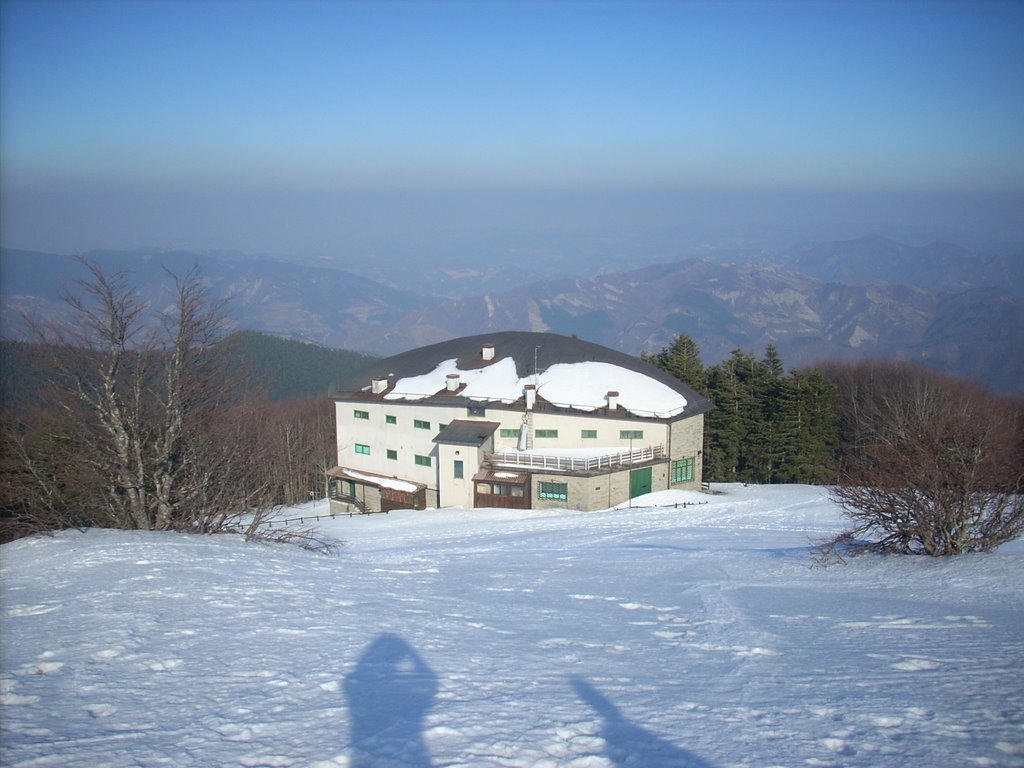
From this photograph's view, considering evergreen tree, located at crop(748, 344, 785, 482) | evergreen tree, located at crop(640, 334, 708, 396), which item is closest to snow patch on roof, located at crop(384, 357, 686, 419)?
evergreen tree, located at crop(748, 344, 785, 482)

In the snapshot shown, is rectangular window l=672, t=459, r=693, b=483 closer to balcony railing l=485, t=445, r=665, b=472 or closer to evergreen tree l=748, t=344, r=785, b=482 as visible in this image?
balcony railing l=485, t=445, r=665, b=472

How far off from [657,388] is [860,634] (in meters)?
26.3

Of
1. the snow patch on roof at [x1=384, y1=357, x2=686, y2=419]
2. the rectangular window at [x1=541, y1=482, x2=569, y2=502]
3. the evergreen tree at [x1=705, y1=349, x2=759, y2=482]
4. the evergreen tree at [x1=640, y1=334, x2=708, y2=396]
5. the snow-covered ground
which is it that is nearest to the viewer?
the snow-covered ground

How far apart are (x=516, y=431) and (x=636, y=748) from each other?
28.5m

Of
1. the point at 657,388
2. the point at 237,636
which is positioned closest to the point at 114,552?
the point at 237,636

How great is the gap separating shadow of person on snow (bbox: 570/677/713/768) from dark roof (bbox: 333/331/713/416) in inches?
1171

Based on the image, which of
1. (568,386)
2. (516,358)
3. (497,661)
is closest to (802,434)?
(568,386)

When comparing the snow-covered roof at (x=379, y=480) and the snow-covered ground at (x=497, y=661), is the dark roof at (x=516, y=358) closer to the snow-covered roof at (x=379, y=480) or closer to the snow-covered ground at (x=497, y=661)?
the snow-covered roof at (x=379, y=480)

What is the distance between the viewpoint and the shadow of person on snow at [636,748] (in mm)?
5312

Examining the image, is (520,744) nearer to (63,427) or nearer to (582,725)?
(582,725)

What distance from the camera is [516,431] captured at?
3397 centimetres

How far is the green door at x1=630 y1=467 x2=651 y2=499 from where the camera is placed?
103 ft

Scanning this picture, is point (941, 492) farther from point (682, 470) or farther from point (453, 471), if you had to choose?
point (453, 471)

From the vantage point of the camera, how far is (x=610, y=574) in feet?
43.3
